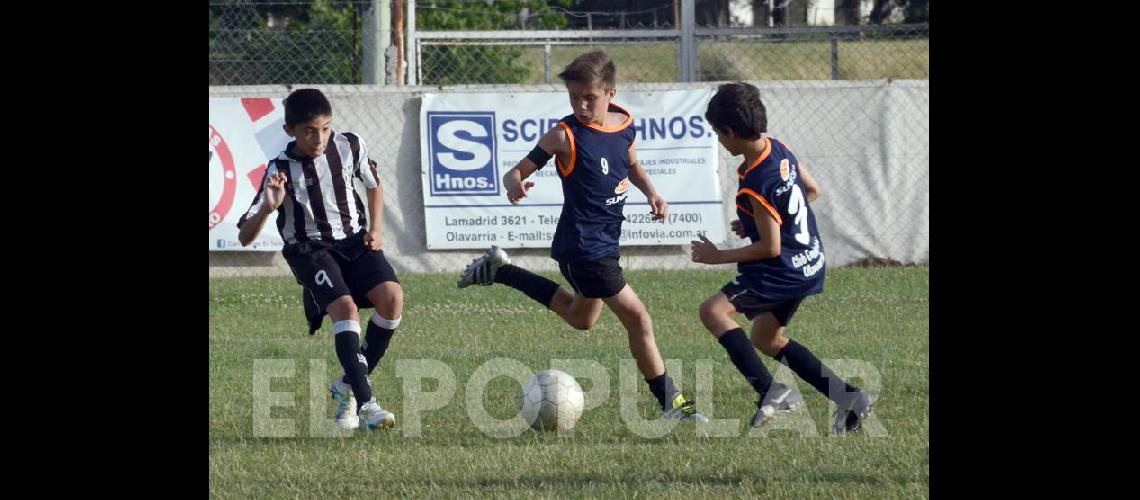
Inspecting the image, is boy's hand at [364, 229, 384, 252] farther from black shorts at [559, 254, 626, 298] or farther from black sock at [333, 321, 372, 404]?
black shorts at [559, 254, 626, 298]

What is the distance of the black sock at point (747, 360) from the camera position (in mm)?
6617

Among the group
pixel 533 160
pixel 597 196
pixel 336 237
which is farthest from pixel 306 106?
pixel 597 196

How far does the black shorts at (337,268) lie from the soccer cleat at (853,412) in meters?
2.19

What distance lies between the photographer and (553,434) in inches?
260

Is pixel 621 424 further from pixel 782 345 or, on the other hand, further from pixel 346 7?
pixel 346 7

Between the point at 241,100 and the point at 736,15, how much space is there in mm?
5303

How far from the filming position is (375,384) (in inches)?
314

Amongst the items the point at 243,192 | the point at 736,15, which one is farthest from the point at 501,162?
the point at 736,15

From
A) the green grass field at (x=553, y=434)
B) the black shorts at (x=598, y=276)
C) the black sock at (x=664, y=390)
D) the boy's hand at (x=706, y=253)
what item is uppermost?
the boy's hand at (x=706, y=253)

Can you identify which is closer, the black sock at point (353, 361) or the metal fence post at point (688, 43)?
the black sock at point (353, 361)

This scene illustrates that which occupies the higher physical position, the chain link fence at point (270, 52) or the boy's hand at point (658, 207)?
the chain link fence at point (270, 52)

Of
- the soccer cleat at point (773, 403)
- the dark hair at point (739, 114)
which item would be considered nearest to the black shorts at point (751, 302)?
the soccer cleat at point (773, 403)

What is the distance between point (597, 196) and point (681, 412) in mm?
1075

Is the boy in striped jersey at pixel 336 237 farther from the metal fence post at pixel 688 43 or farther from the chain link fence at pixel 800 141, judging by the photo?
the metal fence post at pixel 688 43
